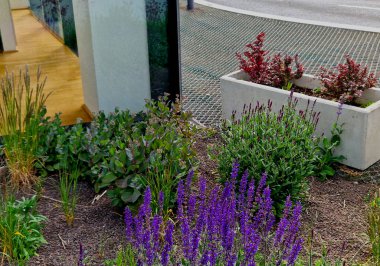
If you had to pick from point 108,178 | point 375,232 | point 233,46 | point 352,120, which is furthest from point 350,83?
point 233,46

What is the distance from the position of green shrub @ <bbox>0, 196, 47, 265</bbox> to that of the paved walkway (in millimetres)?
2677

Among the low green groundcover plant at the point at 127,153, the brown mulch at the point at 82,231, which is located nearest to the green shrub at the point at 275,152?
the low green groundcover plant at the point at 127,153

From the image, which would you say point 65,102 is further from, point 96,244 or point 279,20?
point 279,20

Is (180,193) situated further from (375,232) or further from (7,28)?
(7,28)

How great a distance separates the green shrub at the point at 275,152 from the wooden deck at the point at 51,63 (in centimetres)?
178

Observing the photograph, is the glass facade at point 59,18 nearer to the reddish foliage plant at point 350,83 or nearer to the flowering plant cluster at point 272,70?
the flowering plant cluster at point 272,70

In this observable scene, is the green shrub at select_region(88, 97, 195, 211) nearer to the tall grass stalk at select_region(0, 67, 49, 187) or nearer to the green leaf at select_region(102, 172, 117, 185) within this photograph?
the green leaf at select_region(102, 172, 117, 185)

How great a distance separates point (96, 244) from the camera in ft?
12.4

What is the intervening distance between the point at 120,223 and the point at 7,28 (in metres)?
2.44

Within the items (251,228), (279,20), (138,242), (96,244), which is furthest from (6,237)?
(279,20)

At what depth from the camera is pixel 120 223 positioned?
404 centimetres

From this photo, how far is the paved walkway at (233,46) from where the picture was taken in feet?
23.5

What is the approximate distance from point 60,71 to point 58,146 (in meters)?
1.24

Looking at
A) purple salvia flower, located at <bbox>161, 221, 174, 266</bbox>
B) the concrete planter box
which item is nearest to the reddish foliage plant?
the concrete planter box
